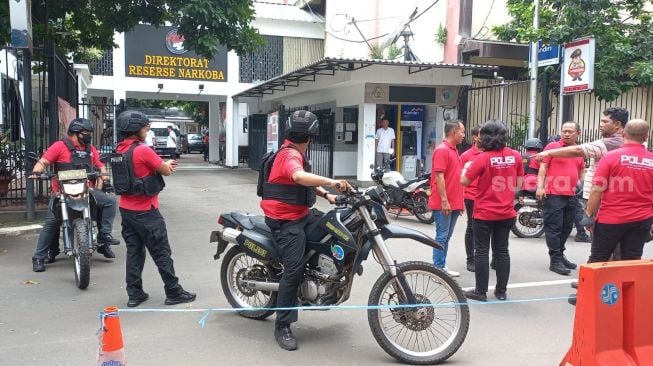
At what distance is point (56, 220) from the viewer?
261 inches

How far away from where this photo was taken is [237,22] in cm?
1006

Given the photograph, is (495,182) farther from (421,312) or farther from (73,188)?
(73,188)

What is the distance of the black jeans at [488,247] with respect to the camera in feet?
17.9

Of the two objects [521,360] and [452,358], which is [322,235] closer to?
[452,358]

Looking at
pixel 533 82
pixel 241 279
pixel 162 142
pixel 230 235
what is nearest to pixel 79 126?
pixel 230 235

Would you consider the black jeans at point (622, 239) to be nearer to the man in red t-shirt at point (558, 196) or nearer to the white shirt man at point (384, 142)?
the man in red t-shirt at point (558, 196)

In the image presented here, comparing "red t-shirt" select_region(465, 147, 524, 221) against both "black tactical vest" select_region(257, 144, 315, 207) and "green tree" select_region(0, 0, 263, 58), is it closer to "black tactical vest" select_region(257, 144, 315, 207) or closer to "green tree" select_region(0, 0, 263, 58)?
"black tactical vest" select_region(257, 144, 315, 207)

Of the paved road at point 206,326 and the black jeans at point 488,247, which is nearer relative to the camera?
the paved road at point 206,326

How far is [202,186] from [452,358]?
12633 millimetres

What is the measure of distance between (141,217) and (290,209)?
5.26ft

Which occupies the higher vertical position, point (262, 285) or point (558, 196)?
point (558, 196)

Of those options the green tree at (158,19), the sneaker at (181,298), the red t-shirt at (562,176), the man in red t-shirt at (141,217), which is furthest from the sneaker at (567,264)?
the green tree at (158,19)

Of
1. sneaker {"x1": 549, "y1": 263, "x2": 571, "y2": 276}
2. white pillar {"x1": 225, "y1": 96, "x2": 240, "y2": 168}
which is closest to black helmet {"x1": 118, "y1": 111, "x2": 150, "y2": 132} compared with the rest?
sneaker {"x1": 549, "y1": 263, "x2": 571, "y2": 276}

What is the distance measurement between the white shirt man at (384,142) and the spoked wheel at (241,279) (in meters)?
9.80
